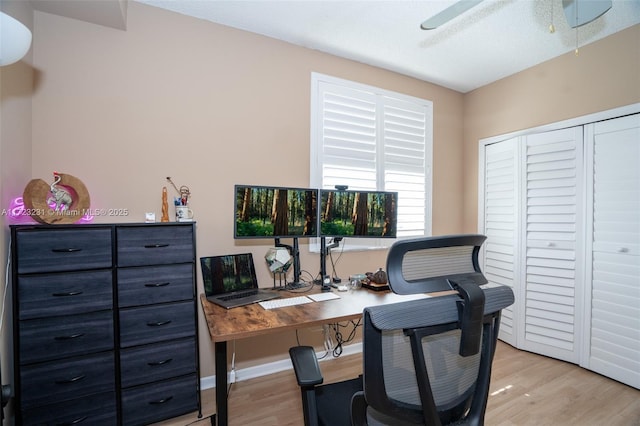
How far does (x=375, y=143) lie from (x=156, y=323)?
229 cm

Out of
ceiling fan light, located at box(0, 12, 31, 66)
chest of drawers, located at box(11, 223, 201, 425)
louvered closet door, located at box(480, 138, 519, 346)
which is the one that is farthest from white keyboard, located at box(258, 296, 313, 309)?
louvered closet door, located at box(480, 138, 519, 346)

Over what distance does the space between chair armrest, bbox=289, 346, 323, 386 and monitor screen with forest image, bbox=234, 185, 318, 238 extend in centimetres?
96

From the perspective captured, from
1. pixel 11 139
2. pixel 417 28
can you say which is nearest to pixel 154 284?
pixel 11 139

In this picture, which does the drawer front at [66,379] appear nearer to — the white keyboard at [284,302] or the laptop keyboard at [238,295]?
the laptop keyboard at [238,295]

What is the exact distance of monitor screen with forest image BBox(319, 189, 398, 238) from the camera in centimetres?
221

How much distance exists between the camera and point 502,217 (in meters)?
3.05

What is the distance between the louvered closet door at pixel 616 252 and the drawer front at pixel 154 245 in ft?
10.2

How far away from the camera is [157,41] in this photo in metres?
2.06

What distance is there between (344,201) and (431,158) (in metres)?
1.52

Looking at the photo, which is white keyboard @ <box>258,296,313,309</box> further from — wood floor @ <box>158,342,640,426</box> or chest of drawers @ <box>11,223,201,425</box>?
wood floor @ <box>158,342,640,426</box>

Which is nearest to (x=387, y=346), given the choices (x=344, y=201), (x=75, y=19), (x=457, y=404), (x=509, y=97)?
(x=457, y=404)

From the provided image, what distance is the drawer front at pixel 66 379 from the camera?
4.95 feet

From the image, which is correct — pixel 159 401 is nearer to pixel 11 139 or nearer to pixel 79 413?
pixel 79 413

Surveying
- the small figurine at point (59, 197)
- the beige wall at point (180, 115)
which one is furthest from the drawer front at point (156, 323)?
the small figurine at point (59, 197)
